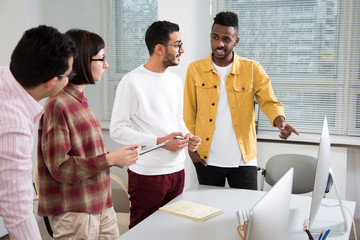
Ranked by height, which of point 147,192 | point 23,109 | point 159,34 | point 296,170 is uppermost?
point 159,34

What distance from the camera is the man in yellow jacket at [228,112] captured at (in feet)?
8.20

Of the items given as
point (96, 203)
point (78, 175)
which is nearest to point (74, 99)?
point (78, 175)

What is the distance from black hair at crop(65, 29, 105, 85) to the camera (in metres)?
1.68

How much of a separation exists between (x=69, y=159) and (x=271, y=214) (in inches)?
35.8

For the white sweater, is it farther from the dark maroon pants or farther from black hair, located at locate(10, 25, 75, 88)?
black hair, located at locate(10, 25, 75, 88)

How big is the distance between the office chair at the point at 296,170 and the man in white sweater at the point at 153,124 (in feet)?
3.43

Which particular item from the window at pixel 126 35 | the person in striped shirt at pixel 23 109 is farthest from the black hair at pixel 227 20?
the window at pixel 126 35

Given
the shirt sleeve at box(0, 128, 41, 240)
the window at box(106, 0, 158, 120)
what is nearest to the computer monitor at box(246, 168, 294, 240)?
the shirt sleeve at box(0, 128, 41, 240)

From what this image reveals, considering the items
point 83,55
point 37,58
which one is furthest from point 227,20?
point 37,58

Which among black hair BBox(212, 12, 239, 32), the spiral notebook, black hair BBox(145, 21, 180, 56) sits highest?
black hair BBox(212, 12, 239, 32)

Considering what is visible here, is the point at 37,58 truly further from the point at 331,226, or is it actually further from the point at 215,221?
the point at 331,226

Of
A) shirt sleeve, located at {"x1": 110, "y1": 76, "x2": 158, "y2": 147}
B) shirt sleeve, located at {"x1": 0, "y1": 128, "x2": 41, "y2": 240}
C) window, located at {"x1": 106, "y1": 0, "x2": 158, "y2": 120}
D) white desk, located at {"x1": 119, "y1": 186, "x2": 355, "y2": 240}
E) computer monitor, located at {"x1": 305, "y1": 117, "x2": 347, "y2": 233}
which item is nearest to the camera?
shirt sleeve, located at {"x1": 0, "y1": 128, "x2": 41, "y2": 240}

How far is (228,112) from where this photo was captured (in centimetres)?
254

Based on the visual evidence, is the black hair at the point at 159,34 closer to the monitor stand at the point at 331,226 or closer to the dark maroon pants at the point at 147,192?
the dark maroon pants at the point at 147,192
